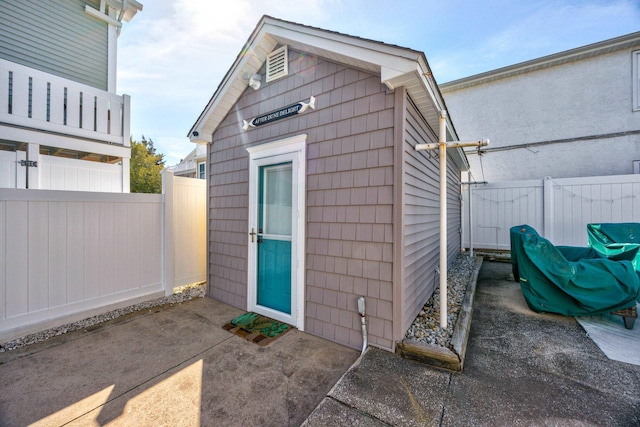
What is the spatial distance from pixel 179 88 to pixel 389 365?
7.94 metres

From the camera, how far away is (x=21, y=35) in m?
5.41

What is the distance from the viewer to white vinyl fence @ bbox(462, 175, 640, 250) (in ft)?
19.1

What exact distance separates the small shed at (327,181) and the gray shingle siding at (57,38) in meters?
4.71

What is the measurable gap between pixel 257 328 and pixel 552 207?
25.6ft

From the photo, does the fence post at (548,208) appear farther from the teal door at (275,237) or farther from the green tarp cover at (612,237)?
the teal door at (275,237)

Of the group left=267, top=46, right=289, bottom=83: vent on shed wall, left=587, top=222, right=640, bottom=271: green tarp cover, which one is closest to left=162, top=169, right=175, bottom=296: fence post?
left=267, top=46, right=289, bottom=83: vent on shed wall

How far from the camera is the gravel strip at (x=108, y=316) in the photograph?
9.00ft

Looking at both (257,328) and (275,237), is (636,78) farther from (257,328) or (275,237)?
(257,328)

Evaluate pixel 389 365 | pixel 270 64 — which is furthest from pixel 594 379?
pixel 270 64

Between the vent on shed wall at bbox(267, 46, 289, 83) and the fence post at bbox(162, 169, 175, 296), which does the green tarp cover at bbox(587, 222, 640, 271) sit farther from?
the fence post at bbox(162, 169, 175, 296)

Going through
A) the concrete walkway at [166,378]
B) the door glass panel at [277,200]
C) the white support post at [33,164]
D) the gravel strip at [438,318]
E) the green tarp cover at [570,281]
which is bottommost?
the concrete walkway at [166,378]

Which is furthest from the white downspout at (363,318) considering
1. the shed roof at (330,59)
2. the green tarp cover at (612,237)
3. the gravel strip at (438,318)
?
the green tarp cover at (612,237)

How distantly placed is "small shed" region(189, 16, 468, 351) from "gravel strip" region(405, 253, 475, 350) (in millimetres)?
119

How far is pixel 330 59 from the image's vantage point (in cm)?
290
